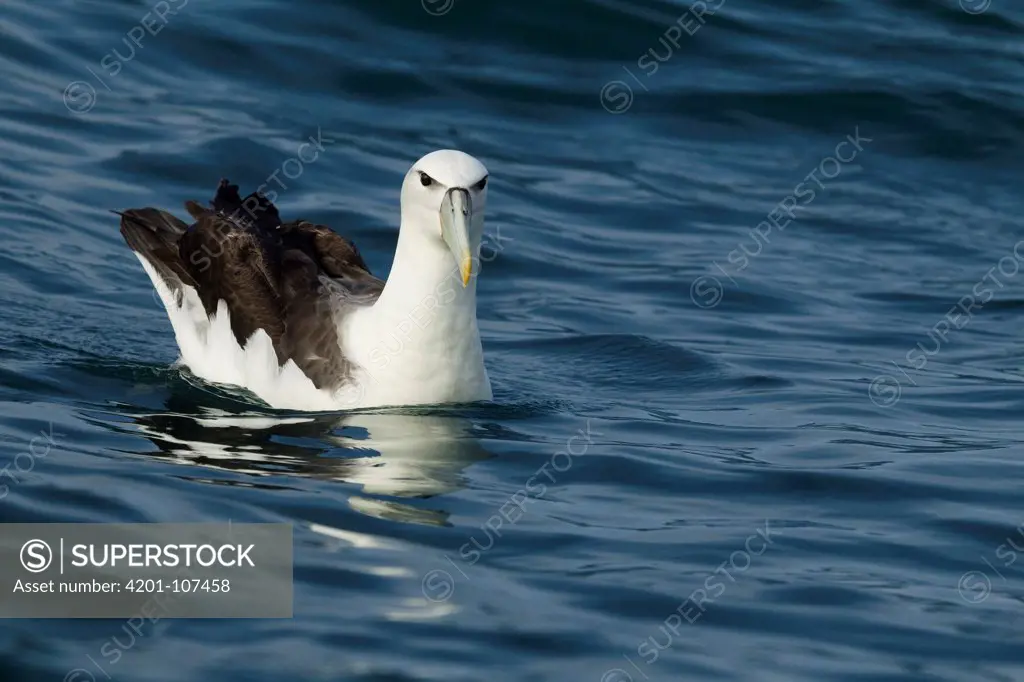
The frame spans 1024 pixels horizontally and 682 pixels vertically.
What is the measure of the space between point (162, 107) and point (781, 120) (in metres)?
5.96

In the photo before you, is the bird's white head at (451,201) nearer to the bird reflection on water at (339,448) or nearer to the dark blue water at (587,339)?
the bird reflection on water at (339,448)

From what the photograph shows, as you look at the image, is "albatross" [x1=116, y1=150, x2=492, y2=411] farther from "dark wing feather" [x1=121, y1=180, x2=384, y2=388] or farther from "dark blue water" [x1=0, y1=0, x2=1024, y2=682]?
"dark blue water" [x1=0, y1=0, x2=1024, y2=682]

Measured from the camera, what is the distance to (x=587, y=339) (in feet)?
39.3

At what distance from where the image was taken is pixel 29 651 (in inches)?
237

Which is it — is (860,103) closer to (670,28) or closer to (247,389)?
(670,28)

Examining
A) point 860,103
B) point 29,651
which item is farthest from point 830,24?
point 29,651

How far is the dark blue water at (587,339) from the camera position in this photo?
21.8 feet

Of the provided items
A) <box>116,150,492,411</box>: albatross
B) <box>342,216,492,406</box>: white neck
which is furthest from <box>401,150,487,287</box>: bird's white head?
<box>342,216,492,406</box>: white neck
